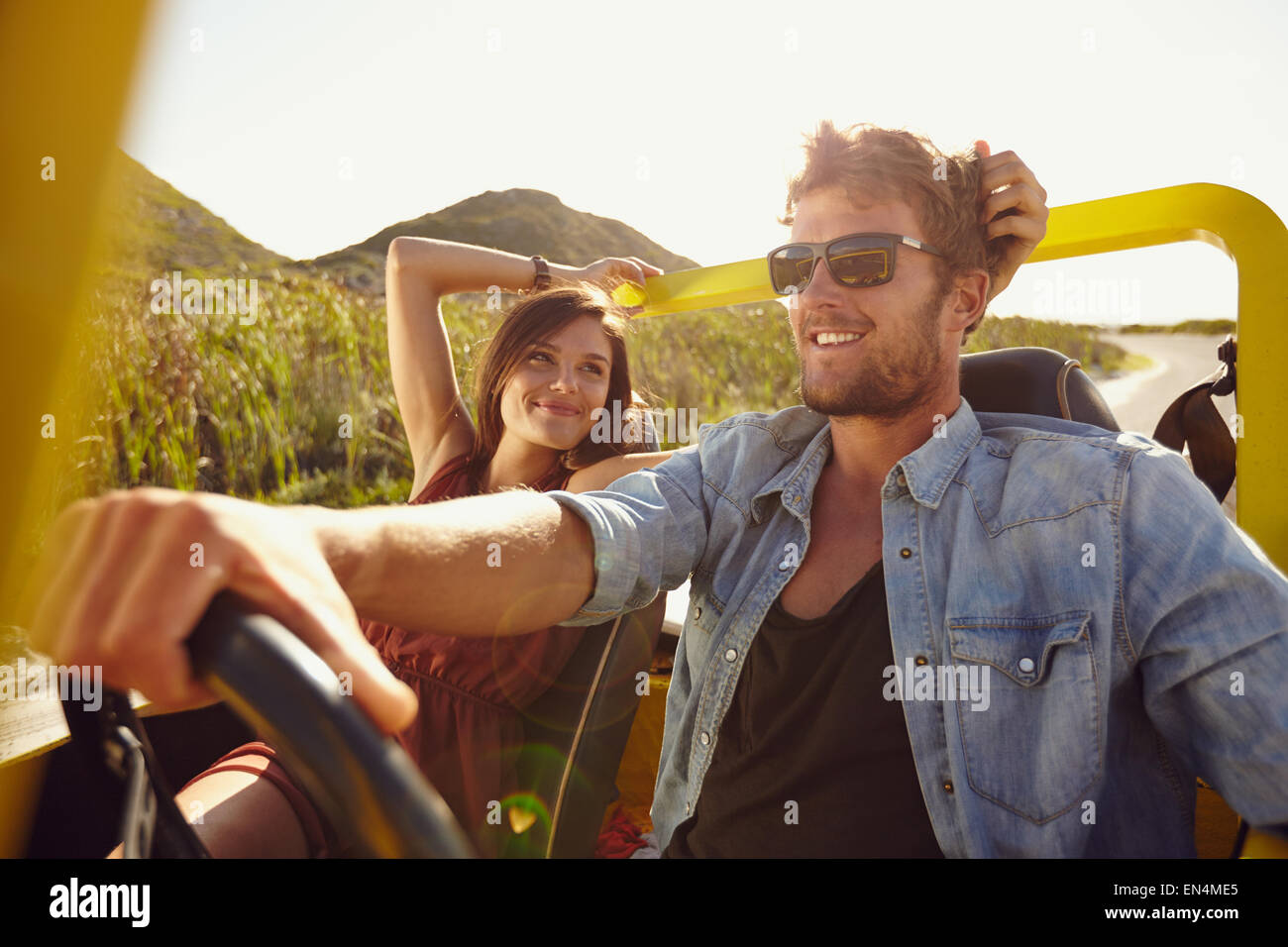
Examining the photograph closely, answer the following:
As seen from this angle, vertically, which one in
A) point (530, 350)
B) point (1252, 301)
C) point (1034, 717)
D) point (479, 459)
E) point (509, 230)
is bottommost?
point (1034, 717)

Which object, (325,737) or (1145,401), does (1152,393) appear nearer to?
(1145,401)

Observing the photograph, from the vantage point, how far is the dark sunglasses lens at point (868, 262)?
64.6 inches

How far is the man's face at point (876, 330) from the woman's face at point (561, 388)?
91 centimetres

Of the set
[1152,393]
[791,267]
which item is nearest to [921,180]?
[791,267]

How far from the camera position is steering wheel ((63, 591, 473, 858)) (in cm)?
40

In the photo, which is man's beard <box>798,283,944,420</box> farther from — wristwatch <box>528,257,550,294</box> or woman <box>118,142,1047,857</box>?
wristwatch <box>528,257,550,294</box>

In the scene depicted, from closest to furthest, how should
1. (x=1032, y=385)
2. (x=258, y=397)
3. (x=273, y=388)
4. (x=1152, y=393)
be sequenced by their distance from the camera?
1. (x=1032, y=385)
2. (x=258, y=397)
3. (x=273, y=388)
4. (x=1152, y=393)

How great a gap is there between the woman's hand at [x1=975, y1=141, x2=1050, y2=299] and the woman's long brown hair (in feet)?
3.63

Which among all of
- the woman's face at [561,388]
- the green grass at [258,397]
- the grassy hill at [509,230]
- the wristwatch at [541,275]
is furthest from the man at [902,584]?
the grassy hill at [509,230]

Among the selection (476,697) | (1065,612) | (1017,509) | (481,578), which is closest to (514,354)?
(476,697)

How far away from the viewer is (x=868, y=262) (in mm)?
1644

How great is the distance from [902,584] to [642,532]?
488 millimetres

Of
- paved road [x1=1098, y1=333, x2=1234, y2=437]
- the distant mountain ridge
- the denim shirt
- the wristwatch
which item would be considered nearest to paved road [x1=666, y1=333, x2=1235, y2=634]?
paved road [x1=1098, y1=333, x2=1234, y2=437]

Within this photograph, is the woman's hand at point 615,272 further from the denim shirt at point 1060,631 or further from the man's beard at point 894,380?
the denim shirt at point 1060,631
